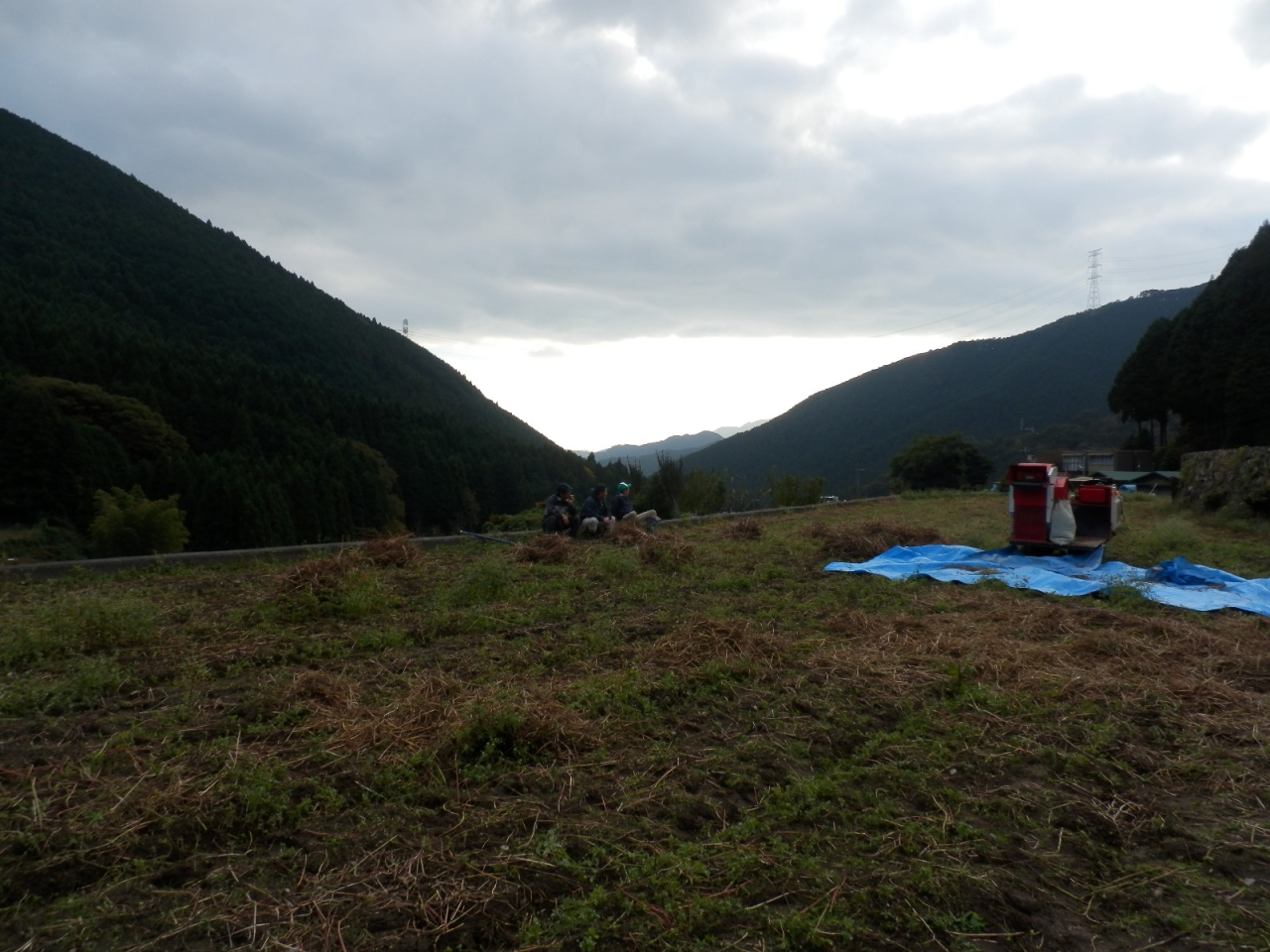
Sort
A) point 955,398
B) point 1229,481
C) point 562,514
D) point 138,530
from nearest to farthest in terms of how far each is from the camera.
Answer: point 562,514, point 1229,481, point 138,530, point 955,398

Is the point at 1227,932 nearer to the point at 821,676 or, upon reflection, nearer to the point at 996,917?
the point at 996,917

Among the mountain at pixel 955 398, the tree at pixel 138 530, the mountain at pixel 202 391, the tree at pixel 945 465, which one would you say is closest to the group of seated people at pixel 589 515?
the mountain at pixel 202 391

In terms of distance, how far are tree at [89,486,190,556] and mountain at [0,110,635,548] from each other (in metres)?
5.62

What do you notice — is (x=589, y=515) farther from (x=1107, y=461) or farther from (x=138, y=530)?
(x=1107, y=461)

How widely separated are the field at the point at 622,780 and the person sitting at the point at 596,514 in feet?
16.1

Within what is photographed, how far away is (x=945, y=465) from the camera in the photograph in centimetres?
3766

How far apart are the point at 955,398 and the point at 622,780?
91.0m

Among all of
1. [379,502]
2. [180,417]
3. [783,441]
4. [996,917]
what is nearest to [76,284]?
[180,417]

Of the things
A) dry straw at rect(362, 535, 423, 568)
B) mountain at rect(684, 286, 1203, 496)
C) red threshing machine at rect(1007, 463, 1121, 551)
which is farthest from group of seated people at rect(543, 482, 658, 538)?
mountain at rect(684, 286, 1203, 496)

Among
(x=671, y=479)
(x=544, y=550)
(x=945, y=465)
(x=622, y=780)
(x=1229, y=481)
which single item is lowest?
(x=622, y=780)

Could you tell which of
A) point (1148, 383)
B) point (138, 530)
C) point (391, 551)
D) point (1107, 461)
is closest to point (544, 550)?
point (391, 551)

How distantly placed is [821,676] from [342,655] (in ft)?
8.92

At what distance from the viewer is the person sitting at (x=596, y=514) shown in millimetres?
10758

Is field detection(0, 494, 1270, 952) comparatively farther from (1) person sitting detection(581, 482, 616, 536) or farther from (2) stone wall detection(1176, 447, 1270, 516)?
(2) stone wall detection(1176, 447, 1270, 516)
